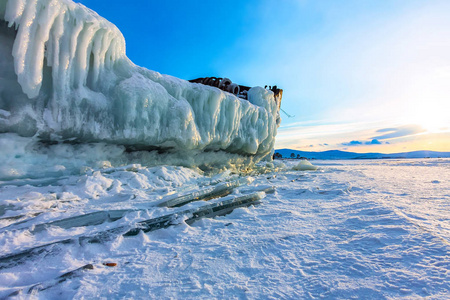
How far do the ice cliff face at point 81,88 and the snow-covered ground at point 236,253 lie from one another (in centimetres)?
116

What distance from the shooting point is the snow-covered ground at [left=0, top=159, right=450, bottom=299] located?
1.30m

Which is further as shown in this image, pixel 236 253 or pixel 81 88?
pixel 81 88

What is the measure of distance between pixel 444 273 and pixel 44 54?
5073mm

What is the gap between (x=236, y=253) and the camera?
1784mm

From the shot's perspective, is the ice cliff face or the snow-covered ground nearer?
the snow-covered ground

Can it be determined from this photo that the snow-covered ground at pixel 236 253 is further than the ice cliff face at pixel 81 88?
No

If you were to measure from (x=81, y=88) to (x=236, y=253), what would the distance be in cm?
374

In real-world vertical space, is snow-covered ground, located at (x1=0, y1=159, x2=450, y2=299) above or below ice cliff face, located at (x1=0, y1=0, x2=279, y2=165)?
below

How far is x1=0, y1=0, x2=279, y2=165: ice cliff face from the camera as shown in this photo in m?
3.12

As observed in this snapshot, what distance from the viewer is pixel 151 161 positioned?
5648mm

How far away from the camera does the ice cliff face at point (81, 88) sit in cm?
312

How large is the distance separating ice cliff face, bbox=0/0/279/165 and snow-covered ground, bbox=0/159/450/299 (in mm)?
1158

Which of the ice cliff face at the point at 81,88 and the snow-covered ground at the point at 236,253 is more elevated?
the ice cliff face at the point at 81,88

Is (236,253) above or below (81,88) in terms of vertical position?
below
